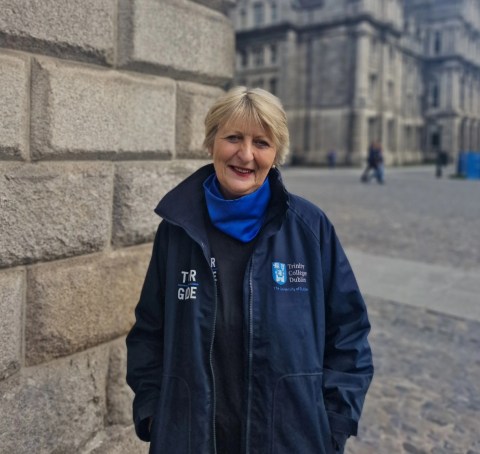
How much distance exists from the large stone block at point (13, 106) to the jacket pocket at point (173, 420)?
117cm

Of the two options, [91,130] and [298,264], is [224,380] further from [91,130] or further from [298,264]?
[91,130]

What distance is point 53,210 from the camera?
2.49m

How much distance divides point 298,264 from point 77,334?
1.35 meters

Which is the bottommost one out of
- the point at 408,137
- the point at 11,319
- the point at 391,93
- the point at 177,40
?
the point at 11,319

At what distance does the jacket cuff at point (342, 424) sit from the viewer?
1826 mm

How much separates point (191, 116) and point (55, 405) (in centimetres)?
172

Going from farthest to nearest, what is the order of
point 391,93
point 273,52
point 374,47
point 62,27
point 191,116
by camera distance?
point 391,93, point 273,52, point 374,47, point 191,116, point 62,27

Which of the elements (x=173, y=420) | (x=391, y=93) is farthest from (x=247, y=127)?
(x=391, y=93)

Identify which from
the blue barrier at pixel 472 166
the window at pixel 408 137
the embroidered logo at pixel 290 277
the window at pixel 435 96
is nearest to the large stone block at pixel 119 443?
the embroidered logo at pixel 290 277

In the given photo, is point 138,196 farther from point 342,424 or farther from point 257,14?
point 257,14

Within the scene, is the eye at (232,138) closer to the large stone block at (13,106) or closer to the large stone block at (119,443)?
the large stone block at (13,106)

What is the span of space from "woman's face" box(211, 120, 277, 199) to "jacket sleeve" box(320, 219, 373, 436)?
30 cm

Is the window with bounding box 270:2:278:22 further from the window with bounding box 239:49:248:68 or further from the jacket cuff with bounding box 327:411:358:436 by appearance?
the jacket cuff with bounding box 327:411:358:436

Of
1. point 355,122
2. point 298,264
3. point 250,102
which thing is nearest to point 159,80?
point 250,102
